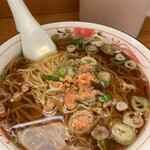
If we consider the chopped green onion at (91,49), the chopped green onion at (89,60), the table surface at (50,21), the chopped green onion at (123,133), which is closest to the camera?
the chopped green onion at (123,133)

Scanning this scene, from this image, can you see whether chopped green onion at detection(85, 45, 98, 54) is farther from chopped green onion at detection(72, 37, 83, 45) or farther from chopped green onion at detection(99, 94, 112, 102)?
chopped green onion at detection(99, 94, 112, 102)

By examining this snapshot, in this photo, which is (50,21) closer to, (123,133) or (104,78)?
(104,78)

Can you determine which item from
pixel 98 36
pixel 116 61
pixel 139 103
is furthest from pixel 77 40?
pixel 139 103

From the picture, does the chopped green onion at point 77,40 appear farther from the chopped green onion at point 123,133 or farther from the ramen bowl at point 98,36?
the chopped green onion at point 123,133

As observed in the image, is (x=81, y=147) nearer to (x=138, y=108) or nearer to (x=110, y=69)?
(x=138, y=108)

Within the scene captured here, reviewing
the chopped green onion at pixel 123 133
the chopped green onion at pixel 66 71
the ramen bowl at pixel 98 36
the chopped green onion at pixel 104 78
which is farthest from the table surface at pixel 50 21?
the chopped green onion at pixel 123 133

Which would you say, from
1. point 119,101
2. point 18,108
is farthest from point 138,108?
point 18,108
